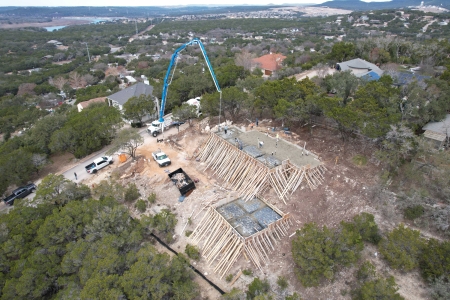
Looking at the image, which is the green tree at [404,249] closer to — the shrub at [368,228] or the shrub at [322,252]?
the shrub at [368,228]

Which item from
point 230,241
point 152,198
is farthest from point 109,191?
point 230,241

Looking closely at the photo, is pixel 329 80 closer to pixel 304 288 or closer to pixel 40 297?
pixel 304 288

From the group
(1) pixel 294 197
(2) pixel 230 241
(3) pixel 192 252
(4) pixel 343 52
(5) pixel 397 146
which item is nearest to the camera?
(3) pixel 192 252

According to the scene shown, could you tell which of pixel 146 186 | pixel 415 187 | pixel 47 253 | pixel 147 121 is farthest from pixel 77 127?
pixel 415 187

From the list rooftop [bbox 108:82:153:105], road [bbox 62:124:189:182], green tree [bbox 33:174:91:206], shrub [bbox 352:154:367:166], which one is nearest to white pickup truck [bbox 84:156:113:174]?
road [bbox 62:124:189:182]

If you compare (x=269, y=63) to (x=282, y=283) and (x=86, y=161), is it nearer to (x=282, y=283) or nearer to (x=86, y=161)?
(x=86, y=161)

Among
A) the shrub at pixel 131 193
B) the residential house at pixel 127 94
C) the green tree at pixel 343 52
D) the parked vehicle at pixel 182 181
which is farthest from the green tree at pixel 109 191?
the green tree at pixel 343 52

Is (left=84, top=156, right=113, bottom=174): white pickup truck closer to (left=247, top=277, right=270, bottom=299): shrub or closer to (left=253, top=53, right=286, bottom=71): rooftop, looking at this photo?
(left=247, top=277, right=270, bottom=299): shrub
